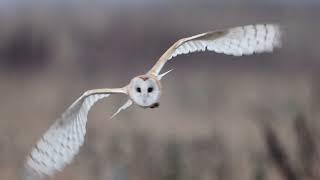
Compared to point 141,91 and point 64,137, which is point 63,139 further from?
point 141,91

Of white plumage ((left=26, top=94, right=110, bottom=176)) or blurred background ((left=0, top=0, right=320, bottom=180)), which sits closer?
white plumage ((left=26, top=94, right=110, bottom=176))

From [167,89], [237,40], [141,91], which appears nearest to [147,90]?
[141,91]

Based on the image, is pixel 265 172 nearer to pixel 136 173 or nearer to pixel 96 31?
pixel 136 173

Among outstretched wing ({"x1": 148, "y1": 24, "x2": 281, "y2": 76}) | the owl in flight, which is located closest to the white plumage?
the owl in flight

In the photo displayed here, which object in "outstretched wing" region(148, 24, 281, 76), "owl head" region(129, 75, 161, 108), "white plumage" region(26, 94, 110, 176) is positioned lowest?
"white plumage" region(26, 94, 110, 176)

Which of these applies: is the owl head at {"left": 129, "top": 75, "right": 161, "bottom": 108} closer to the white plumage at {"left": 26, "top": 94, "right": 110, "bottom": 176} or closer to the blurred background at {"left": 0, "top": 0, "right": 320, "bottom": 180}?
the white plumage at {"left": 26, "top": 94, "right": 110, "bottom": 176}

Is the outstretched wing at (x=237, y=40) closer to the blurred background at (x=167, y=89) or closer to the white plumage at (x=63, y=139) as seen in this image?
the white plumage at (x=63, y=139)

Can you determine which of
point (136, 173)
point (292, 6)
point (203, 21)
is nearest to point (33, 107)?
point (136, 173)
